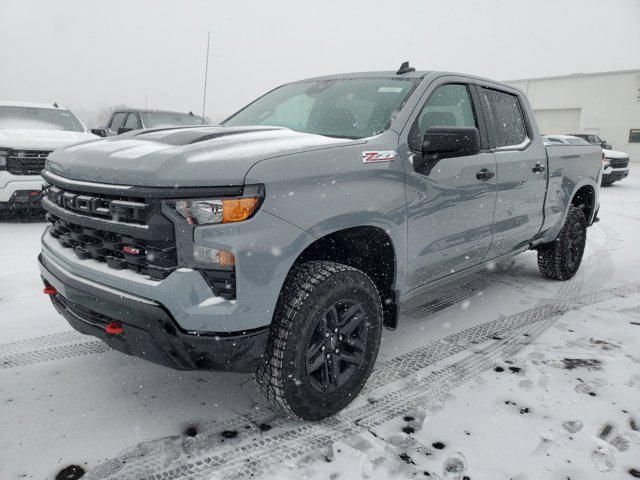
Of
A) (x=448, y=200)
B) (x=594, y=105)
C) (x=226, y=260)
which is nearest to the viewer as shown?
(x=226, y=260)

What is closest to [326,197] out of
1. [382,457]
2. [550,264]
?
[382,457]

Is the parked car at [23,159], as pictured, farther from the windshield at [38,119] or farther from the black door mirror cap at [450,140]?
the black door mirror cap at [450,140]

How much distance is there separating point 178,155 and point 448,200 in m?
1.58

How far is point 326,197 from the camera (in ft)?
7.18

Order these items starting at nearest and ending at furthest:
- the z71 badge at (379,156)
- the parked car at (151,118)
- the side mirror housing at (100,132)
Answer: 1. the z71 badge at (379,156)
2. the side mirror housing at (100,132)
3. the parked car at (151,118)

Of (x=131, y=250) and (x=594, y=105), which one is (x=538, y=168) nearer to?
(x=131, y=250)

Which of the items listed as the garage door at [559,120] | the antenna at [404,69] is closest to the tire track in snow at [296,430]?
the antenna at [404,69]

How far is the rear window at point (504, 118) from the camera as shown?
11.6 feet

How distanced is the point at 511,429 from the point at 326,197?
140 cm

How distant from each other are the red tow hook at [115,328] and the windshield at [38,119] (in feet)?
21.8

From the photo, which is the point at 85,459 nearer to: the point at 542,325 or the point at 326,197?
the point at 326,197

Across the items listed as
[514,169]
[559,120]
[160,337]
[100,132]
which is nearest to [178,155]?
[160,337]

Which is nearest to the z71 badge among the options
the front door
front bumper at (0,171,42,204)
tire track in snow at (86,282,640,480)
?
the front door

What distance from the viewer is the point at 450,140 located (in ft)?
8.25
